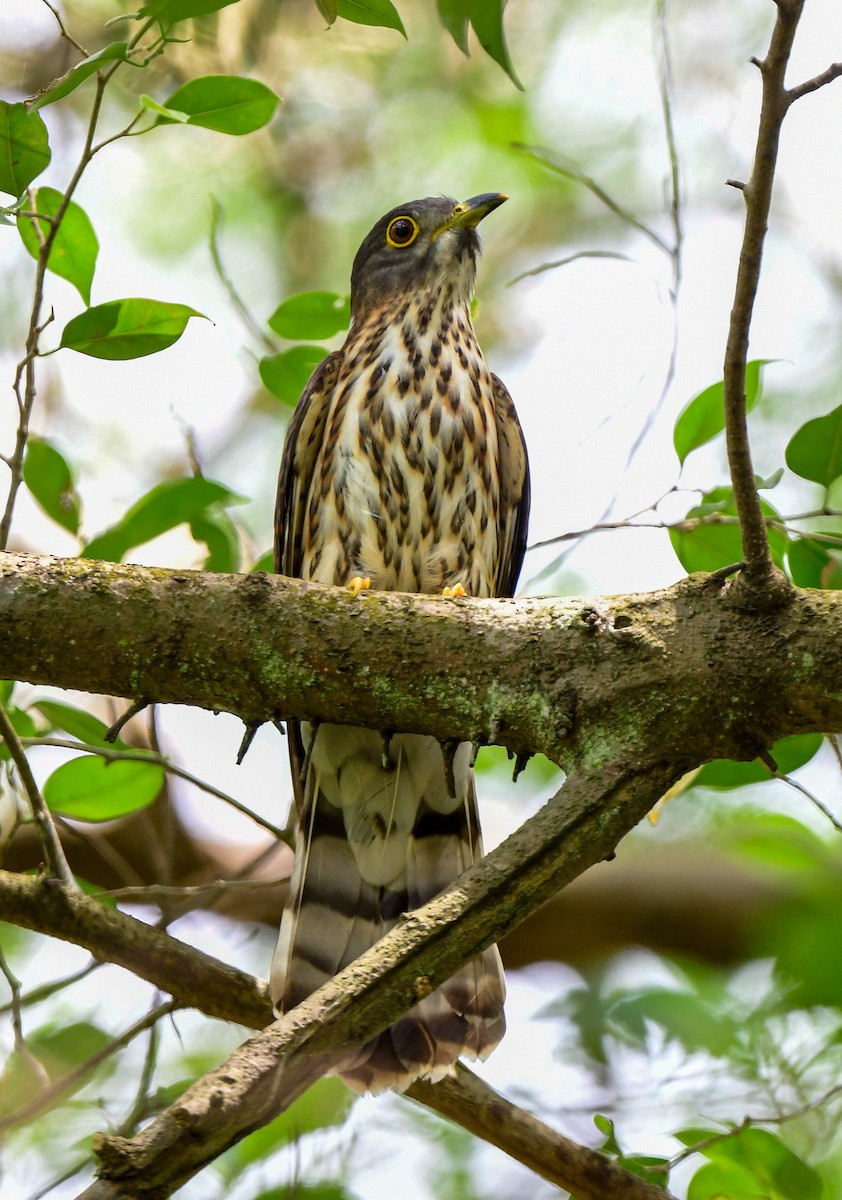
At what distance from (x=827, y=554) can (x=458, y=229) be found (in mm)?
2317

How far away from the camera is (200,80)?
2.90 metres

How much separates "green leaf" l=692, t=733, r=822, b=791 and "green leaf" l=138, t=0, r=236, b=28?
6.77ft

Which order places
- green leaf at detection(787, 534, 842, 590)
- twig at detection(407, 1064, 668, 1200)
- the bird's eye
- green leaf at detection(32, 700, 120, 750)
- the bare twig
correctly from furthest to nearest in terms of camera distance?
the bird's eye < green leaf at detection(32, 700, 120, 750) < green leaf at detection(787, 534, 842, 590) < twig at detection(407, 1064, 668, 1200) < the bare twig

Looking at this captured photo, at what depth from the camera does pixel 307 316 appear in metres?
3.89

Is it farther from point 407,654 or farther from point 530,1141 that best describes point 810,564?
point 530,1141

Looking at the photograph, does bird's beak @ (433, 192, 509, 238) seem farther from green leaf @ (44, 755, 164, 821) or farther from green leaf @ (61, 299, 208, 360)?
green leaf @ (44, 755, 164, 821)

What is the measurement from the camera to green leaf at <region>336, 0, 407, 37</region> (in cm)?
225

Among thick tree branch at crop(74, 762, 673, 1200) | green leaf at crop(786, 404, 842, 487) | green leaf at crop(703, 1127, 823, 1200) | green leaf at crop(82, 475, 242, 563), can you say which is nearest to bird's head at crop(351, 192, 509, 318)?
green leaf at crop(82, 475, 242, 563)

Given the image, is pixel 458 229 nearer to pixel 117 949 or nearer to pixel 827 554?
pixel 827 554

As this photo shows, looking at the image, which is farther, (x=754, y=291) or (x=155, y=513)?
(x=155, y=513)

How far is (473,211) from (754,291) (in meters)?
2.93

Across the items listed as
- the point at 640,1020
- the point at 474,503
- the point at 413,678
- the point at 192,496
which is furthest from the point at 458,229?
the point at 640,1020

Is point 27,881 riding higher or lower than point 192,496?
lower

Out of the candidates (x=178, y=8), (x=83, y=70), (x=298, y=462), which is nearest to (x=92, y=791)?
(x=298, y=462)
